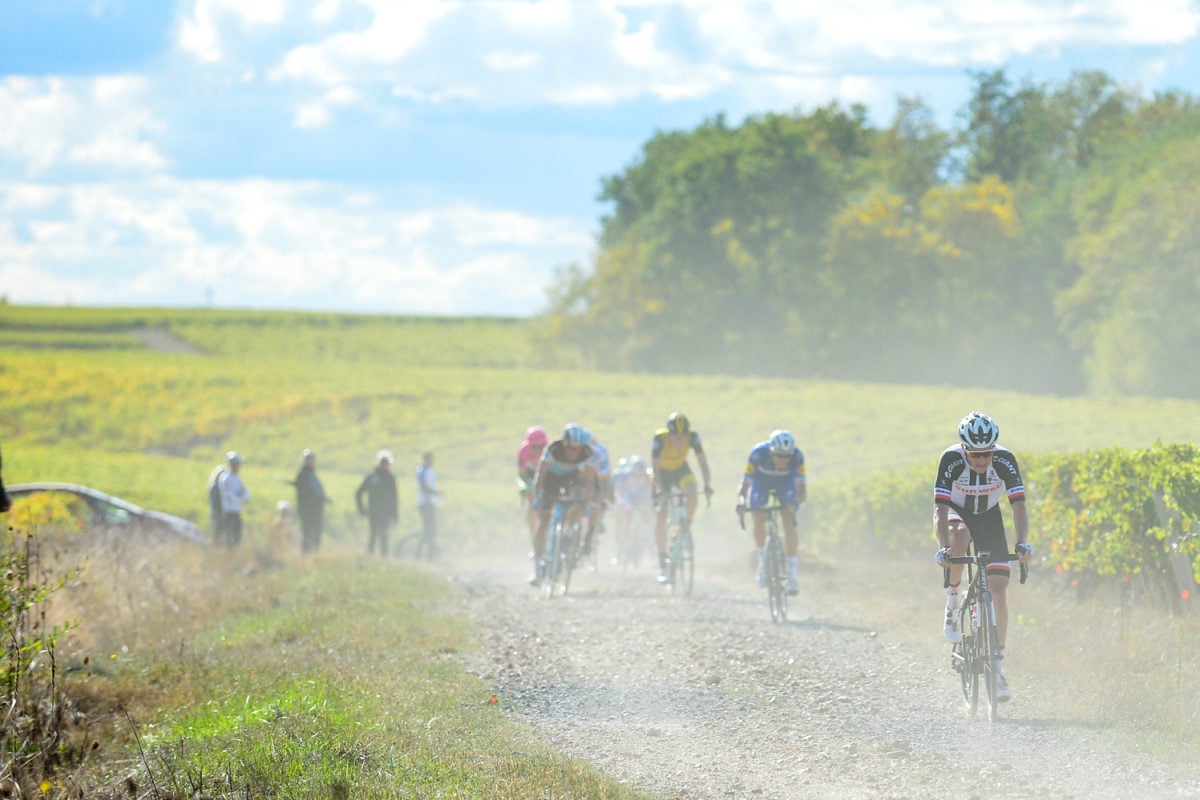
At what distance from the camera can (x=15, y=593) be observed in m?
7.86

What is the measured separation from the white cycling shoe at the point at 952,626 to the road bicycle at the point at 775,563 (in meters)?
4.61

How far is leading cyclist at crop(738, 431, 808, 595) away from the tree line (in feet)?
156

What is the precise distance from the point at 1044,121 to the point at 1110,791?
251 feet

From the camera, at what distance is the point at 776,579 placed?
14344 millimetres

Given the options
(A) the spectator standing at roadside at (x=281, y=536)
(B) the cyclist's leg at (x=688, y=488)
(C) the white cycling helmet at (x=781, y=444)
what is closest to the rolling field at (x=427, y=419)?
(A) the spectator standing at roadside at (x=281, y=536)

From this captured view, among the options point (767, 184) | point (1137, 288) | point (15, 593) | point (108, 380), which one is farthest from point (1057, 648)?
point (767, 184)

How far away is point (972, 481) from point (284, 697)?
4.82 meters

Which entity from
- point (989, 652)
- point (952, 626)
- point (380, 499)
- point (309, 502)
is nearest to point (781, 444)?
point (952, 626)

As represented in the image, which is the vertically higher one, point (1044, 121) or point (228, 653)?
point (1044, 121)

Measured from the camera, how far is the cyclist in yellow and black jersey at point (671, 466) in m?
16.6

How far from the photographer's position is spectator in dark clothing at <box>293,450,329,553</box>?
77.0ft

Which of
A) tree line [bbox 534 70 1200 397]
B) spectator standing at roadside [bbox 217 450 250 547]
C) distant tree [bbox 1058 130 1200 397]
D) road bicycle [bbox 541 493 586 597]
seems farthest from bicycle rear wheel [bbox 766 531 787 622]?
tree line [bbox 534 70 1200 397]

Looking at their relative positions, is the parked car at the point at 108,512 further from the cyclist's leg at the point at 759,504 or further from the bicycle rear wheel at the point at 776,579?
the bicycle rear wheel at the point at 776,579

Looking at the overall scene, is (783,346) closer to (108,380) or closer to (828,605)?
(108,380)
